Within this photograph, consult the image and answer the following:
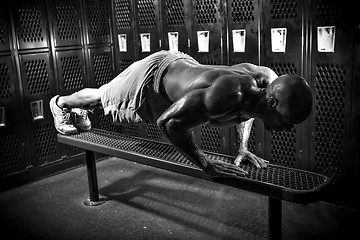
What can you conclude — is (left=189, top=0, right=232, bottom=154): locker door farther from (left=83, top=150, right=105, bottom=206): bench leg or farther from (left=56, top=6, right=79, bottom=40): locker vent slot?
(left=56, top=6, right=79, bottom=40): locker vent slot

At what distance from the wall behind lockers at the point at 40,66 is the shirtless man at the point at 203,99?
1332mm

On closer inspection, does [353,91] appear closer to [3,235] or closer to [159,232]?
[159,232]

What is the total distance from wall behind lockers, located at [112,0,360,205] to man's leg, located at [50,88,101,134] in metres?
1.19

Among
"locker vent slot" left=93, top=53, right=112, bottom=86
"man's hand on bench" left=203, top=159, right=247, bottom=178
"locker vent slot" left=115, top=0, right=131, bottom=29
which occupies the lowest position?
"man's hand on bench" left=203, top=159, right=247, bottom=178

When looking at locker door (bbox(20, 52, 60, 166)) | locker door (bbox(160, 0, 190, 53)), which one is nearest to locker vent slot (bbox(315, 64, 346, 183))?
locker door (bbox(160, 0, 190, 53))

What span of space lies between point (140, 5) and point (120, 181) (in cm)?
193

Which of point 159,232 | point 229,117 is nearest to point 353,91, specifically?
point 229,117

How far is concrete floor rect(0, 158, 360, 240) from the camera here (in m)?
2.78

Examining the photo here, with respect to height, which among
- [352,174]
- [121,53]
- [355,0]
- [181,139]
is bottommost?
[352,174]

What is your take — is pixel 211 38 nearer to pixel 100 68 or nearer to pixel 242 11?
pixel 242 11

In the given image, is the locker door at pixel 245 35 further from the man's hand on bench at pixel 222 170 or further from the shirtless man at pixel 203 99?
the man's hand on bench at pixel 222 170

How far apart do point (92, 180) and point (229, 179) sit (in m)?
1.58

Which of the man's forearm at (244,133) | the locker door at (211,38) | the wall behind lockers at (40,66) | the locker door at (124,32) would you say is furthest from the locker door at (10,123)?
the man's forearm at (244,133)

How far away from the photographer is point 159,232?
2787 mm
